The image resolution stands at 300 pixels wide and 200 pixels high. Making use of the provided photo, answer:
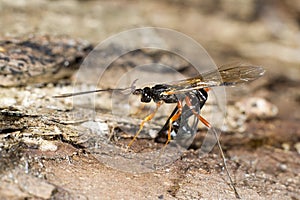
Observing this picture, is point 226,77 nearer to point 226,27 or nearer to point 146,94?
point 146,94

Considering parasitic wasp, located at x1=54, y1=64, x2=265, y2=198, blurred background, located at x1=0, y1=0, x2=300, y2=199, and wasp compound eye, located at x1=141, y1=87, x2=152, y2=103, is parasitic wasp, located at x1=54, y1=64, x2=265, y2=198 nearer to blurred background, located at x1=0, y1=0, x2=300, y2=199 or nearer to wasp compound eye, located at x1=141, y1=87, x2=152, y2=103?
wasp compound eye, located at x1=141, y1=87, x2=152, y2=103

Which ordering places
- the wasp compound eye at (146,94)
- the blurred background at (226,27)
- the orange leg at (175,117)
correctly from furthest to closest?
1. the blurred background at (226,27)
2. the wasp compound eye at (146,94)
3. the orange leg at (175,117)

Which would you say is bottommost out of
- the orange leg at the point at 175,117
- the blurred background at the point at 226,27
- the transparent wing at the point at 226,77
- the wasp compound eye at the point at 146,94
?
the orange leg at the point at 175,117

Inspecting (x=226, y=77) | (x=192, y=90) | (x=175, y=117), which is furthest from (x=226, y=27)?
(x=175, y=117)

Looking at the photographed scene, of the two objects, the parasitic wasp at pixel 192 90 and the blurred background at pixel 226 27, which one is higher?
the blurred background at pixel 226 27

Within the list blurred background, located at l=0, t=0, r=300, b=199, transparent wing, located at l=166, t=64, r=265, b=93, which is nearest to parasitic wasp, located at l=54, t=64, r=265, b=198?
transparent wing, located at l=166, t=64, r=265, b=93

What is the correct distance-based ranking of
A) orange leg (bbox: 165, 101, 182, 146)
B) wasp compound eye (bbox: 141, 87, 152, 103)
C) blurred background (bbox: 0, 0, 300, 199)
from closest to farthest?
1. orange leg (bbox: 165, 101, 182, 146)
2. wasp compound eye (bbox: 141, 87, 152, 103)
3. blurred background (bbox: 0, 0, 300, 199)

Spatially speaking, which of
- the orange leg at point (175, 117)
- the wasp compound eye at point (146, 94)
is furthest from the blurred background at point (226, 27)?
the wasp compound eye at point (146, 94)

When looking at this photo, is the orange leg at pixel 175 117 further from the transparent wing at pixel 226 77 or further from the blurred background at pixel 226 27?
the blurred background at pixel 226 27

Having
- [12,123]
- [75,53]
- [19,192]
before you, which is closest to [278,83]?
[75,53]

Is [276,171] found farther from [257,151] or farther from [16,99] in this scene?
[16,99]
